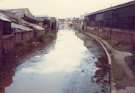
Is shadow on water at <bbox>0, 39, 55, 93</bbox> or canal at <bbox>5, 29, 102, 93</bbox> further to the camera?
shadow on water at <bbox>0, 39, 55, 93</bbox>

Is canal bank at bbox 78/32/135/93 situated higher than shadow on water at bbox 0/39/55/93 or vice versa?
canal bank at bbox 78/32/135/93

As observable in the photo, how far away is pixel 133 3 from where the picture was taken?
24.2 meters

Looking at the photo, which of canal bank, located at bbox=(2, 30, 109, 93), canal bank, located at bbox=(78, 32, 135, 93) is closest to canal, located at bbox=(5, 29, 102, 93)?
canal bank, located at bbox=(2, 30, 109, 93)

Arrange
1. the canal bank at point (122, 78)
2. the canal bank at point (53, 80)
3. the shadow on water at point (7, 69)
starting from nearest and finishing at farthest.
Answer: the canal bank at point (122, 78)
the canal bank at point (53, 80)
the shadow on water at point (7, 69)

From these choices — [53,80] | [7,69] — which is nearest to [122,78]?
[53,80]

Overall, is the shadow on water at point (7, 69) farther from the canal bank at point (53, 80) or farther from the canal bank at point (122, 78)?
the canal bank at point (122, 78)

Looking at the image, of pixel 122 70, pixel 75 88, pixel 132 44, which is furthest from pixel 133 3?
pixel 75 88

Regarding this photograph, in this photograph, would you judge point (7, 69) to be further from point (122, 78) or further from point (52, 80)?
point (122, 78)

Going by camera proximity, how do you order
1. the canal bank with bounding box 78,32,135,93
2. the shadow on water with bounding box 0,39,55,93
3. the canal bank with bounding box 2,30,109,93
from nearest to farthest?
1. the canal bank with bounding box 78,32,135,93
2. the canal bank with bounding box 2,30,109,93
3. the shadow on water with bounding box 0,39,55,93

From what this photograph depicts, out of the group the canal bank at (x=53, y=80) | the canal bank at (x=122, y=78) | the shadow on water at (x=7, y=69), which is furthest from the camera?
the shadow on water at (x=7, y=69)

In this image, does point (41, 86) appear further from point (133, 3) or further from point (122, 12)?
point (122, 12)

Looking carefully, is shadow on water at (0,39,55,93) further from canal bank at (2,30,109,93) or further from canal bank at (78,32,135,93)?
canal bank at (78,32,135,93)

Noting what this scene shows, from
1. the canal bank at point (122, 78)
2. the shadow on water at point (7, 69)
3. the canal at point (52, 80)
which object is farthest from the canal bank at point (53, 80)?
the canal bank at point (122, 78)

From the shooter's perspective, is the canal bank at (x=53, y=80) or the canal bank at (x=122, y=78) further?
the canal bank at (x=53, y=80)
